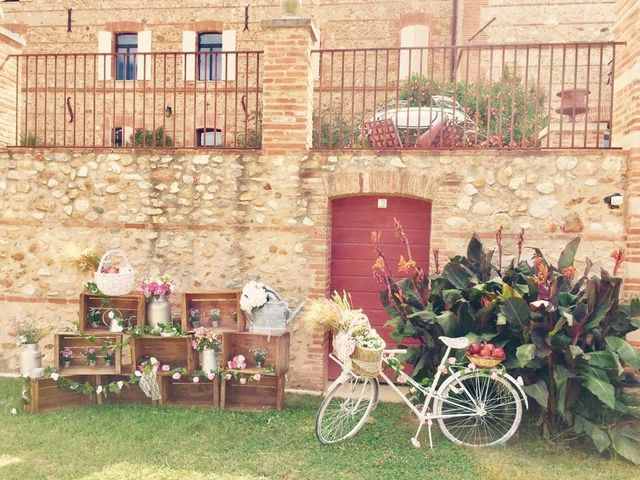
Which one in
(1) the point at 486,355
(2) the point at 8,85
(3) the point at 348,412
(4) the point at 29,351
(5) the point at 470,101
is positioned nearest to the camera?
(1) the point at 486,355

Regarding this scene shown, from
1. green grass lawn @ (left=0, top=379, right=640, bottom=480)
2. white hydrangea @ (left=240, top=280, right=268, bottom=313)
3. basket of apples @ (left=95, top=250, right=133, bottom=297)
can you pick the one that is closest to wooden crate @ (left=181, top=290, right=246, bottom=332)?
white hydrangea @ (left=240, top=280, right=268, bottom=313)

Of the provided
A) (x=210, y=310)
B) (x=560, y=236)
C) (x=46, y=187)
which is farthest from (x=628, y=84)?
(x=46, y=187)

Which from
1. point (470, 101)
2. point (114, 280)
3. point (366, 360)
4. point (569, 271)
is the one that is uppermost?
point (470, 101)

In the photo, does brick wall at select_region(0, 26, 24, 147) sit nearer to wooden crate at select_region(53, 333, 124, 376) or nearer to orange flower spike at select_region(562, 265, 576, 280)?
wooden crate at select_region(53, 333, 124, 376)

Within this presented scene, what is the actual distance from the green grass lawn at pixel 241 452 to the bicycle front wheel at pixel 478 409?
6.2 inches

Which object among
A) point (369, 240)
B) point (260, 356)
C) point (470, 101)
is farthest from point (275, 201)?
point (470, 101)

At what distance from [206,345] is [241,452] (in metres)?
1.37

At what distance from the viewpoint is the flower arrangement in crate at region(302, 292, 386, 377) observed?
4.87 m

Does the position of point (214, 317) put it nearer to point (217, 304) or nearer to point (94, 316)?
point (217, 304)

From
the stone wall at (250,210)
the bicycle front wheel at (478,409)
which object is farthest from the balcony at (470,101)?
the bicycle front wheel at (478,409)

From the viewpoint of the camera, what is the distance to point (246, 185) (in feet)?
21.9

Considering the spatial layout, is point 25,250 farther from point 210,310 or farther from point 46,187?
point 210,310

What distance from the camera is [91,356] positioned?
239 inches

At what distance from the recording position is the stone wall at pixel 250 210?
614 cm
